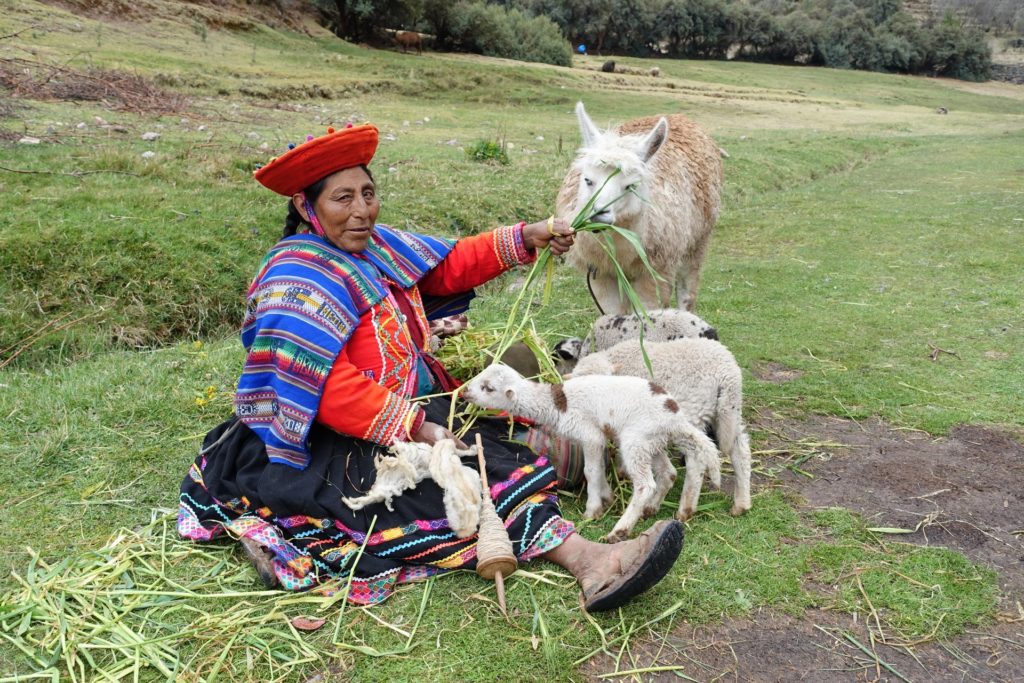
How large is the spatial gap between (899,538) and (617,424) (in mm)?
1284

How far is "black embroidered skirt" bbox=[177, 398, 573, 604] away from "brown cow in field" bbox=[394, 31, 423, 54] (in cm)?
3031

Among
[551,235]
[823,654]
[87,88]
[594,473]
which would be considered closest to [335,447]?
[594,473]

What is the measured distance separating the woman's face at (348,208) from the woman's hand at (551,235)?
81 centimetres

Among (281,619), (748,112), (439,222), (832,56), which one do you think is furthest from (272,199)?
(832,56)

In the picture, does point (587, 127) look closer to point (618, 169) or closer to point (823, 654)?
point (618, 169)

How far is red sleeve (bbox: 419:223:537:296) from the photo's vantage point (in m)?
3.63

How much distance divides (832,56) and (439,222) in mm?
51682

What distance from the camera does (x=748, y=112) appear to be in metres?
24.8

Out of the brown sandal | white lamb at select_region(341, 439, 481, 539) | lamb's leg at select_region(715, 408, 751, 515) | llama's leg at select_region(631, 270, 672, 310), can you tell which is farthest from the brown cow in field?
the brown sandal

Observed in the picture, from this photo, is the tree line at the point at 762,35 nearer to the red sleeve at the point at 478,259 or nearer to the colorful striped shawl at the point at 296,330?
the red sleeve at the point at 478,259

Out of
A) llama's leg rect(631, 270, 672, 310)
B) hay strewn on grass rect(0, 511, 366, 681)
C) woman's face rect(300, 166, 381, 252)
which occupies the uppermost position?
woman's face rect(300, 166, 381, 252)

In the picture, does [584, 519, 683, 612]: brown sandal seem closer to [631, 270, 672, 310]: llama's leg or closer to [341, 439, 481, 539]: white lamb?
[341, 439, 481, 539]: white lamb

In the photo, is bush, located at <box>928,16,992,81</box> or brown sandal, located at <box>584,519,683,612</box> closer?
brown sandal, located at <box>584,519,683,612</box>

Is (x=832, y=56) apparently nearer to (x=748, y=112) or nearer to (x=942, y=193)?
(x=748, y=112)
